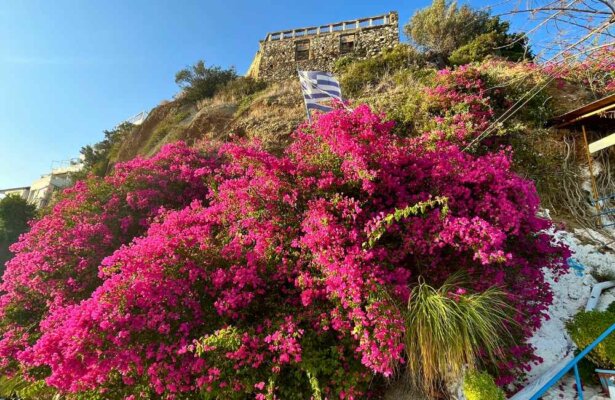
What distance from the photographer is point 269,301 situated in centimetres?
355

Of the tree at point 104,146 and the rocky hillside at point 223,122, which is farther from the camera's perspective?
the tree at point 104,146

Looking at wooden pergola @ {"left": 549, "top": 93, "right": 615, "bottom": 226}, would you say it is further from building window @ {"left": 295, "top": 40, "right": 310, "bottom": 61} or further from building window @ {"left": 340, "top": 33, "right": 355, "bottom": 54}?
building window @ {"left": 295, "top": 40, "right": 310, "bottom": 61}

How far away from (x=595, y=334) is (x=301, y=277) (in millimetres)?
2961

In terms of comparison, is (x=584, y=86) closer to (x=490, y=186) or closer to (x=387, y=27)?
(x=490, y=186)

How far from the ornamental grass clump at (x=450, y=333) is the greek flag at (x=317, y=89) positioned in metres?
6.49

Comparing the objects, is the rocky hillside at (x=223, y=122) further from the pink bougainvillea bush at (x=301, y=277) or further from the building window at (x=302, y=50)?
the pink bougainvillea bush at (x=301, y=277)

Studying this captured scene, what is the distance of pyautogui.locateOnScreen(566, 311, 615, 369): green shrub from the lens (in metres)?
3.06

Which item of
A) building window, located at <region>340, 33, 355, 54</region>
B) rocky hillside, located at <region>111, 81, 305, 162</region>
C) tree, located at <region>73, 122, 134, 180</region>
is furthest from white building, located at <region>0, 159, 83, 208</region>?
building window, located at <region>340, 33, 355, 54</region>

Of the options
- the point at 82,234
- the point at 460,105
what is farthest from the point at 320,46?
the point at 82,234

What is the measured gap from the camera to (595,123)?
666cm

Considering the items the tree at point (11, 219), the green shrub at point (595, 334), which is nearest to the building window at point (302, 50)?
the tree at point (11, 219)

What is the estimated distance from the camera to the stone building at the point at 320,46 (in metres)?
16.9

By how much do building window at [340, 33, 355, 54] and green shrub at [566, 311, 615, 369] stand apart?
54.1 feet

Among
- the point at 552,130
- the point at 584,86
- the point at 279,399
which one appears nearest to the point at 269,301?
the point at 279,399
